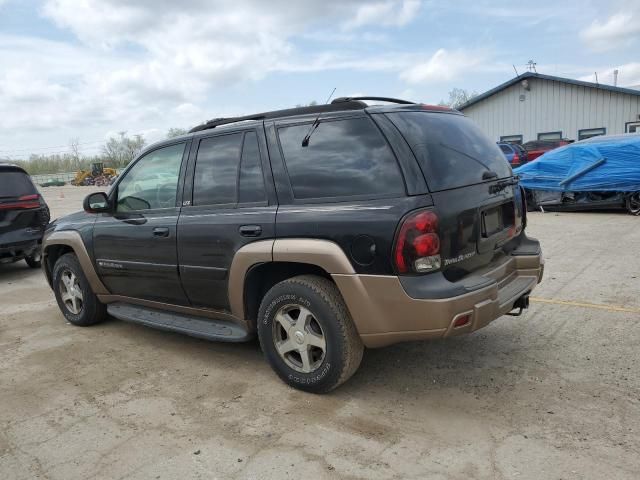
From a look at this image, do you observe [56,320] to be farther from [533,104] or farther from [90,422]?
[533,104]

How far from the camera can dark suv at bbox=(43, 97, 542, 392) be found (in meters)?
3.08

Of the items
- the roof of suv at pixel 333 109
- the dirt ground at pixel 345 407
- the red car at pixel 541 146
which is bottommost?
the dirt ground at pixel 345 407

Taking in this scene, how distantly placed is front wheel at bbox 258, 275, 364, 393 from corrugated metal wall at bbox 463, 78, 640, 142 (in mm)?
22473

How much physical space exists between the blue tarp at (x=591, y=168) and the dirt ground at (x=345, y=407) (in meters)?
7.21

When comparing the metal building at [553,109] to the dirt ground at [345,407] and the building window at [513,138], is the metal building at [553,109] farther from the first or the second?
the dirt ground at [345,407]

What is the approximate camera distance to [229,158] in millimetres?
3963

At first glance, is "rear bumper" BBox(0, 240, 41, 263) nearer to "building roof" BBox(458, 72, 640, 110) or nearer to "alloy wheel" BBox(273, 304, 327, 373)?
"alloy wheel" BBox(273, 304, 327, 373)

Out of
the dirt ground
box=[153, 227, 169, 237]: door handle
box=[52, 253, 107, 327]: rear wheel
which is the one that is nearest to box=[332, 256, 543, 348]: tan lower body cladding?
→ the dirt ground

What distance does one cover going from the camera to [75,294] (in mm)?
5359

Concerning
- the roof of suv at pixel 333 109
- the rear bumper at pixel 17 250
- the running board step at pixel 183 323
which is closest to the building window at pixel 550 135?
the rear bumper at pixel 17 250

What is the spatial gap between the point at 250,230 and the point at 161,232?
100 cm

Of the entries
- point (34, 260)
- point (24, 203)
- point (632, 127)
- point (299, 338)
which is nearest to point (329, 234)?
point (299, 338)

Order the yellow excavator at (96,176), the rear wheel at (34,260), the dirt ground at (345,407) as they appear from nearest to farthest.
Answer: the dirt ground at (345,407) < the rear wheel at (34,260) < the yellow excavator at (96,176)

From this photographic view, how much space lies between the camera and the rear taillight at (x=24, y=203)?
25.7 ft
